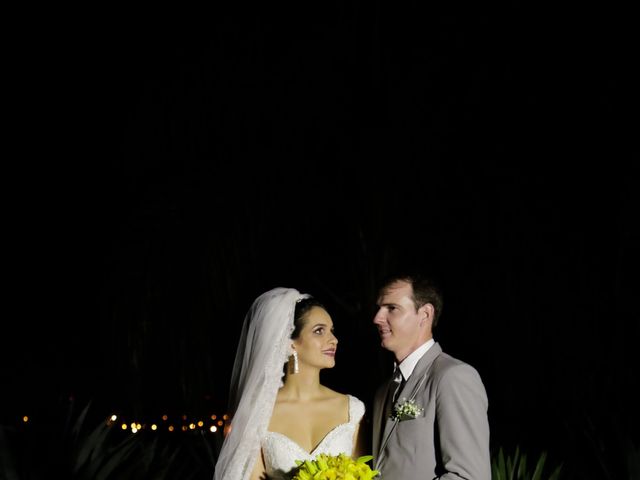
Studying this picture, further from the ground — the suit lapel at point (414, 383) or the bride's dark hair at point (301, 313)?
the bride's dark hair at point (301, 313)

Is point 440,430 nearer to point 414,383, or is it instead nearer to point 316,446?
point 414,383

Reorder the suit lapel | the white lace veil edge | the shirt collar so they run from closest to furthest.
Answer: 1. the suit lapel
2. the shirt collar
3. the white lace veil edge

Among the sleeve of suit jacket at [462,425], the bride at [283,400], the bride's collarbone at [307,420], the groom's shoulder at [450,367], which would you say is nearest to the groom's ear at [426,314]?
the groom's shoulder at [450,367]

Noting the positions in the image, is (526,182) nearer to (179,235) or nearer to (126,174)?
(179,235)

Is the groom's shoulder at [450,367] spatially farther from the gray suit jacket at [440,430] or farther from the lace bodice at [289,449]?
the lace bodice at [289,449]

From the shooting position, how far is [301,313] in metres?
4.21

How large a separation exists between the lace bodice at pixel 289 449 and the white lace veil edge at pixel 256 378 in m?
0.06

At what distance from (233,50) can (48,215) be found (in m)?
3.91

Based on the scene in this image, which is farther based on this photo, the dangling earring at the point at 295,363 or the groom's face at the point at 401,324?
the dangling earring at the point at 295,363

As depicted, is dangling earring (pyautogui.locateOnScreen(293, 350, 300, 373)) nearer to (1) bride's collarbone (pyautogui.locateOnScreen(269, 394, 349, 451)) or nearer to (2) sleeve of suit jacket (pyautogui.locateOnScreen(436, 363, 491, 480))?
(1) bride's collarbone (pyautogui.locateOnScreen(269, 394, 349, 451))

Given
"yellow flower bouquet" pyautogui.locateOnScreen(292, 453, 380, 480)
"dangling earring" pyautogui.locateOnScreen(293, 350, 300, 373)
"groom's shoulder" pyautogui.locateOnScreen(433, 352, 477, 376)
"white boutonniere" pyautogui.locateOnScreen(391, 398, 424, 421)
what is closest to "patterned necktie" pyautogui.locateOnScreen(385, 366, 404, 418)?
"white boutonniere" pyautogui.locateOnScreen(391, 398, 424, 421)

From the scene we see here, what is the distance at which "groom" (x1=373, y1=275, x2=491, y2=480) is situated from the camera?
10.7 feet

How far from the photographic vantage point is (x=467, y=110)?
7.62m

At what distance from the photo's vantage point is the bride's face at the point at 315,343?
415cm
